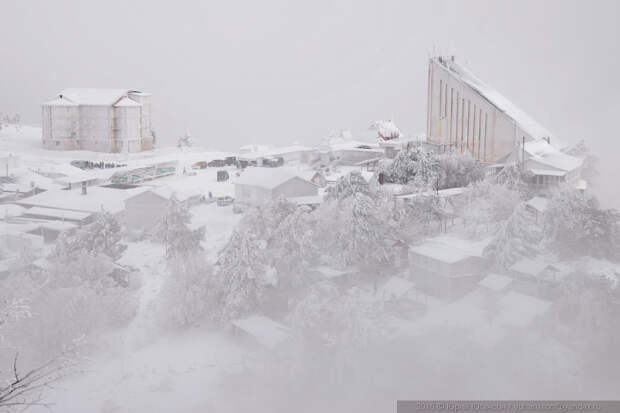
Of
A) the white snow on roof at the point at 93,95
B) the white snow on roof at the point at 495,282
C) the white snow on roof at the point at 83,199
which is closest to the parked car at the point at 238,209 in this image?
the white snow on roof at the point at 83,199

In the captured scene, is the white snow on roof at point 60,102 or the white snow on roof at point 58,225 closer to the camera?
the white snow on roof at point 58,225

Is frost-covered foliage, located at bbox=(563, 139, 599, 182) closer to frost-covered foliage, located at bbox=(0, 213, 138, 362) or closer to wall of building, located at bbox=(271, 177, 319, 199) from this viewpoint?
wall of building, located at bbox=(271, 177, 319, 199)

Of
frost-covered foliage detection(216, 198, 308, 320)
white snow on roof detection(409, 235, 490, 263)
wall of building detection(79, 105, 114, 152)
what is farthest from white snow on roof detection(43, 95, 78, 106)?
white snow on roof detection(409, 235, 490, 263)

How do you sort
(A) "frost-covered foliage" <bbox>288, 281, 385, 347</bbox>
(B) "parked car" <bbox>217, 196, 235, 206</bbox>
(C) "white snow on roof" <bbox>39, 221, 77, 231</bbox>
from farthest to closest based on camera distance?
(B) "parked car" <bbox>217, 196, 235, 206</bbox> < (C) "white snow on roof" <bbox>39, 221, 77, 231</bbox> < (A) "frost-covered foliage" <bbox>288, 281, 385, 347</bbox>

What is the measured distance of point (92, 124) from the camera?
22875 millimetres

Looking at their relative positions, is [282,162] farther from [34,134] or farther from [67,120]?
[34,134]

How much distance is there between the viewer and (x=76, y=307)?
346 inches

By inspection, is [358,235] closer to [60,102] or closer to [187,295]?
[187,295]

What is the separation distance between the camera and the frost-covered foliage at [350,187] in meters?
11.5

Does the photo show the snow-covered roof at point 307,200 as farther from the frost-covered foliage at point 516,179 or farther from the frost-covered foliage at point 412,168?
the frost-covered foliage at point 516,179

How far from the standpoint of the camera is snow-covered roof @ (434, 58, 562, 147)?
567 inches

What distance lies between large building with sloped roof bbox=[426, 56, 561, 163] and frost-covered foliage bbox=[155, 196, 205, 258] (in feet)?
22.1

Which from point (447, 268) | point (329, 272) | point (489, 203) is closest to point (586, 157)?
point (489, 203)

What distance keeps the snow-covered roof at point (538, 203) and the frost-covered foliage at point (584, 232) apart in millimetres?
1118
